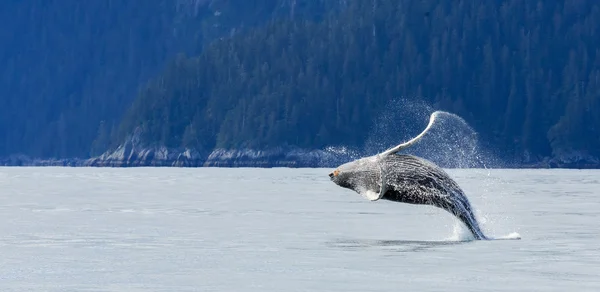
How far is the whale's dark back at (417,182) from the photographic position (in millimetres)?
32531

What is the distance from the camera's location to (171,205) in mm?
60500

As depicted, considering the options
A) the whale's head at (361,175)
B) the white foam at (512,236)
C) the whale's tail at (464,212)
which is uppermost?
the whale's head at (361,175)

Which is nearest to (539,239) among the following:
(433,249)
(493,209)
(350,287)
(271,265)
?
(433,249)

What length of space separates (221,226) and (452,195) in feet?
41.4

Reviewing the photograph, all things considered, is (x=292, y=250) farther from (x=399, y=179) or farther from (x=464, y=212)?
(x=464, y=212)

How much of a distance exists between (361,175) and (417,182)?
1490mm

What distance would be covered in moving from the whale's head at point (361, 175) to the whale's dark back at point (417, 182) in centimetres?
31

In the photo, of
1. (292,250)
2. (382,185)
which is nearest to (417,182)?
(382,185)

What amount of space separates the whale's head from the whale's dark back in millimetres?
306

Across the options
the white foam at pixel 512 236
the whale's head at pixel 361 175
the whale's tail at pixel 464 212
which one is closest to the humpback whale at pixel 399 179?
the whale's head at pixel 361 175

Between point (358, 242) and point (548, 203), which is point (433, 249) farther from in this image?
point (548, 203)

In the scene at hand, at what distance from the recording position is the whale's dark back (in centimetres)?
3253

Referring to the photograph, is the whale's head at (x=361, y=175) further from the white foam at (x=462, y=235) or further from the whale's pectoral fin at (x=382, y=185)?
the white foam at (x=462, y=235)

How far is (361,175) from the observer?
32656 millimetres
